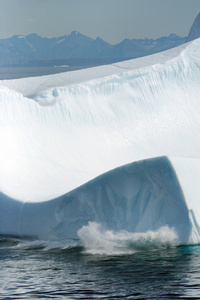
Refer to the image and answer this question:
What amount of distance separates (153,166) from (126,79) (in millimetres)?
5599

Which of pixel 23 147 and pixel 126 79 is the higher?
pixel 126 79

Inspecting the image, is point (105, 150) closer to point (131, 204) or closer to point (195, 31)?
point (131, 204)

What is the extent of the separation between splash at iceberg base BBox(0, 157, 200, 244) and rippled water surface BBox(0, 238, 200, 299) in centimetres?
38

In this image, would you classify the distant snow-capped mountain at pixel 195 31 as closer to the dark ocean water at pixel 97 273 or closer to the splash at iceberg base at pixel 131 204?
the splash at iceberg base at pixel 131 204

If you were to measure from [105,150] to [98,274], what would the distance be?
6.05m

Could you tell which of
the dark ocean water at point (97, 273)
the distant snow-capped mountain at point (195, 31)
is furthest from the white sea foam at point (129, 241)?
the distant snow-capped mountain at point (195, 31)

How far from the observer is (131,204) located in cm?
816

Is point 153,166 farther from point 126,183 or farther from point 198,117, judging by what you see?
point 198,117

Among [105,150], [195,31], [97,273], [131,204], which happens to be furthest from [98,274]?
[195,31]

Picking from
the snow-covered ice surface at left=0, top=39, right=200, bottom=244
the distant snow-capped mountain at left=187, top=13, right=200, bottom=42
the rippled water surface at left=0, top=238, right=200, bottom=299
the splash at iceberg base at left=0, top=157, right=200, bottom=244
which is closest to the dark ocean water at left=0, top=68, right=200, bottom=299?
the rippled water surface at left=0, top=238, right=200, bottom=299

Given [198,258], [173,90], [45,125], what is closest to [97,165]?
[45,125]

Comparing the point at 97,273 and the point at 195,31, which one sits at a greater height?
the point at 195,31

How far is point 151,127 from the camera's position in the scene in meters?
13.5

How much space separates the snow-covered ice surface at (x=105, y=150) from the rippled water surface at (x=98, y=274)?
1.87ft
